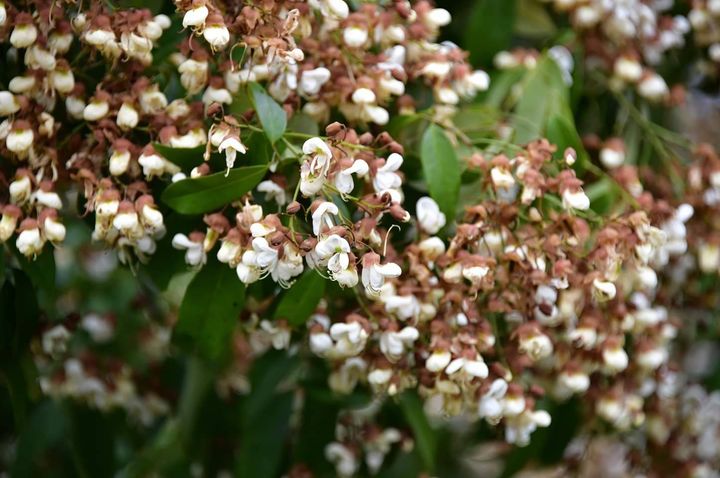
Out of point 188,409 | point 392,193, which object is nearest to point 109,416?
point 188,409

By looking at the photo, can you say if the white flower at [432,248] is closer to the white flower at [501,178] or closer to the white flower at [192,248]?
the white flower at [501,178]

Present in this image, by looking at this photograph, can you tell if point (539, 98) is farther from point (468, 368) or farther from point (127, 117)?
point (127, 117)

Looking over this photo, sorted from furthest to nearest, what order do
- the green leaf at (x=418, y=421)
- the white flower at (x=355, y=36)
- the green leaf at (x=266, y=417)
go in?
the green leaf at (x=266, y=417)
the green leaf at (x=418, y=421)
the white flower at (x=355, y=36)

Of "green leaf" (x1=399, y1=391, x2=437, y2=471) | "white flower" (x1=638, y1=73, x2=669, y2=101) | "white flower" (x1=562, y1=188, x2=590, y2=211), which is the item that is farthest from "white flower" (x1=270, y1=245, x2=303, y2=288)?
"white flower" (x1=638, y1=73, x2=669, y2=101)

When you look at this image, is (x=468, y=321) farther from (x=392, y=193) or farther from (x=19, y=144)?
(x=19, y=144)

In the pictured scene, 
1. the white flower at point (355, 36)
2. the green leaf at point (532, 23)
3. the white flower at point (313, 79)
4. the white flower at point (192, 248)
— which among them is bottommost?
the green leaf at point (532, 23)

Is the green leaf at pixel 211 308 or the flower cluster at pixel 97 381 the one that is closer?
the green leaf at pixel 211 308

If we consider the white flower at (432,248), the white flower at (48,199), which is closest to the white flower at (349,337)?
the white flower at (432,248)

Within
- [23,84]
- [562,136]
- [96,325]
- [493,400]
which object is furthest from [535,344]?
[96,325]
